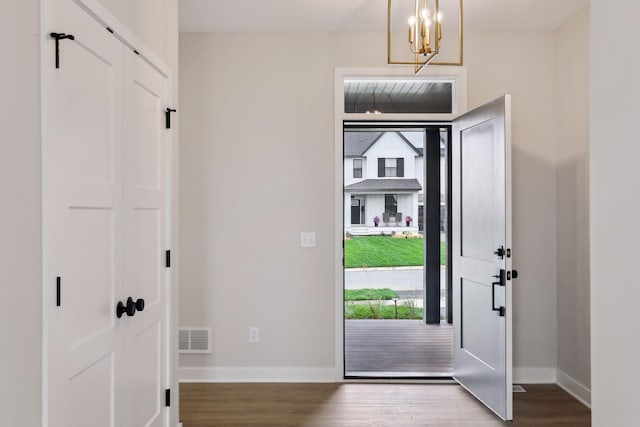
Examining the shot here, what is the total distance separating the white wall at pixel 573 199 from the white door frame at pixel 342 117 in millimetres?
770

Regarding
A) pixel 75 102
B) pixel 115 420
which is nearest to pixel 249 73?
pixel 75 102

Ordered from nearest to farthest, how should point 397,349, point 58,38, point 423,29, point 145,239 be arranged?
point 58,38
point 145,239
point 423,29
point 397,349

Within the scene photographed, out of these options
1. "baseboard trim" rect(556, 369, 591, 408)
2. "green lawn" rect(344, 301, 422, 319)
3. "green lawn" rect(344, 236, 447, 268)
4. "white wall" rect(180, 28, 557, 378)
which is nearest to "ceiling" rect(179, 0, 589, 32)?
"white wall" rect(180, 28, 557, 378)

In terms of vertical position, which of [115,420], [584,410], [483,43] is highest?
[483,43]

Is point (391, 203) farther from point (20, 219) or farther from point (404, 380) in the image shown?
point (20, 219)

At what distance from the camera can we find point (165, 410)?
2.64 metres

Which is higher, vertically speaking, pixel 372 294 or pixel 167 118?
pixel 167 118

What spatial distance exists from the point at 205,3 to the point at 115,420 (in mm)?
2732

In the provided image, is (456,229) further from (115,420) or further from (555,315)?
(115,420)

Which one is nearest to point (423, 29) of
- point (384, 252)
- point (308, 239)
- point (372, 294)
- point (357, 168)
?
point (308, 239)

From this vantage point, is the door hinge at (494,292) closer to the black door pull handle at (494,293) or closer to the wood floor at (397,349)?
the black door pull handle at (494,293)

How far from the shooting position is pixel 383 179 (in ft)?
19.4

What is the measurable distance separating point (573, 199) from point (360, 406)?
2216 mm

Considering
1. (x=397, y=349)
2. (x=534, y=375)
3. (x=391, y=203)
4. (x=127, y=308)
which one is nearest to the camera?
(x=127, y=308)
